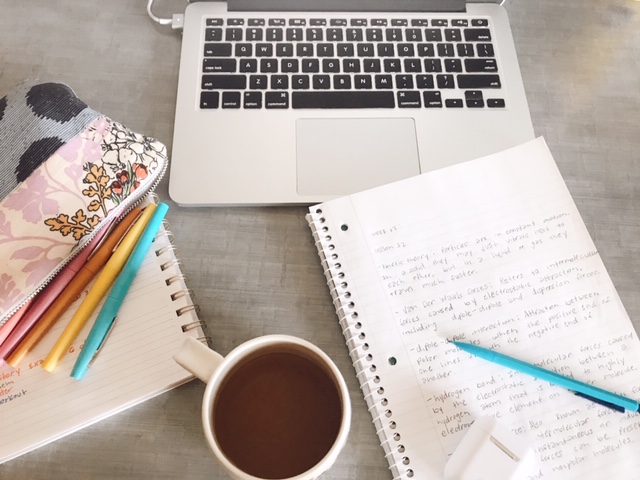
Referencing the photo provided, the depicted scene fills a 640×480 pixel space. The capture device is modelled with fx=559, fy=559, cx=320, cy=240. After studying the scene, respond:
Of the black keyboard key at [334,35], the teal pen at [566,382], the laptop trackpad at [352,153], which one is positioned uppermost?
the black keyboard key at [334,35]

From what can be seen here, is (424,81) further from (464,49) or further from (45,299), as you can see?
(45,299)

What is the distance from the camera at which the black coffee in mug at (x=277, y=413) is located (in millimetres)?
379

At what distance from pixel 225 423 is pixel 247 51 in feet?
1.23

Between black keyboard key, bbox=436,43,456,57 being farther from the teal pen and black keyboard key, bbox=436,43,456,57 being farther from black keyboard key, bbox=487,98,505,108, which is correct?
the teal pen

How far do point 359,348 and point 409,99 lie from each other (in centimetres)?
26

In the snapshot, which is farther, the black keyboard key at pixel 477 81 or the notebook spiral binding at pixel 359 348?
the black keyboard key at pixel 477 81

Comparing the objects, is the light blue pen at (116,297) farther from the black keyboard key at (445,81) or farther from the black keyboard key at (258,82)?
the black keyboard key at (445,81)

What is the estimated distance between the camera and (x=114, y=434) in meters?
0.45

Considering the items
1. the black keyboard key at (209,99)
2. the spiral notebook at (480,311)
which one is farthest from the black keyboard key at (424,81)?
the black keyboard key at (209,99)

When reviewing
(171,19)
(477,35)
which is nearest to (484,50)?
(477,35)

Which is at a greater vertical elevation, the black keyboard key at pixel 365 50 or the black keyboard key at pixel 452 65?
the black keyboard key at pixel 365 50

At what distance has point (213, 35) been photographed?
0.59 m

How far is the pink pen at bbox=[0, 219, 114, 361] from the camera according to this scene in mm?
451

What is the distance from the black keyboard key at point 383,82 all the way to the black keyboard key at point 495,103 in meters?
0.10
